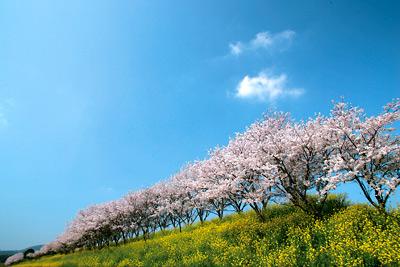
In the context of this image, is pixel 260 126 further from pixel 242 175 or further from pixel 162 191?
pixel 162 191

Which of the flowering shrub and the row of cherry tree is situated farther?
the flowering shrub

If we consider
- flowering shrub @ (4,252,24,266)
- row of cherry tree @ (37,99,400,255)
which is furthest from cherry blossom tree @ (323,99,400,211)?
flowering shrub @ (4,252,24,266)

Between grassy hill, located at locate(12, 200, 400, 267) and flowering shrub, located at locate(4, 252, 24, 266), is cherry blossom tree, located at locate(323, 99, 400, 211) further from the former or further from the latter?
flowering shrub, located at locate(4, 252, 24, 266)

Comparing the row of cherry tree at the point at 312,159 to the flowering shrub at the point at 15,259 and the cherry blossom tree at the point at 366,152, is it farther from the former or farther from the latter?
the flowering shrub at the point at 15,259

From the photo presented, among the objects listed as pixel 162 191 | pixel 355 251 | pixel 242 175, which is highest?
pixel 162 191

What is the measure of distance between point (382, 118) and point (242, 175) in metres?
9.42

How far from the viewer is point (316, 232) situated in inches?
680

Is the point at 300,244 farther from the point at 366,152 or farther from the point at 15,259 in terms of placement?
the point at 15,259

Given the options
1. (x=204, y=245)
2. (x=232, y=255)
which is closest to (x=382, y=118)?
(x=232, y=255)

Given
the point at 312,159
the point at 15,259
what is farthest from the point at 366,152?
the point at 15,259

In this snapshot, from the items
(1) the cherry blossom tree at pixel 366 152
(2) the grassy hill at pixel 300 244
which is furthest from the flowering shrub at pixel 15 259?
(1) the cherry blossom tree at pixel 366 152

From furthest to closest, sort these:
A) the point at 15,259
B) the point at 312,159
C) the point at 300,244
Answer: the point at 15,259 < the point at 312,159 < the point at 300,244

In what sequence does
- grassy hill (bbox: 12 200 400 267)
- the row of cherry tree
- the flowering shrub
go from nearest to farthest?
1. grassy hill (bbox: 12 200 400 267)
2. the row of cherry tree
3. the flowering shrub

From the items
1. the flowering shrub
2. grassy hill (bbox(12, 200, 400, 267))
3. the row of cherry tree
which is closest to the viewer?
grassy hill (bbox(12, 200, 400, 267))
